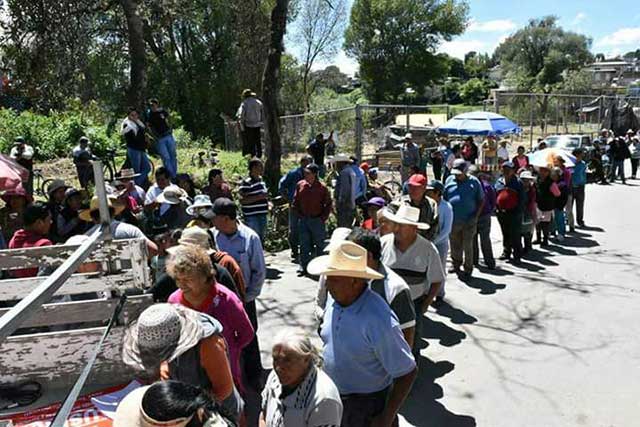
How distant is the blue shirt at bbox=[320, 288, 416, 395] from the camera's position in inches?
117

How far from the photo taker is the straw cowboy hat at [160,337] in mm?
2623

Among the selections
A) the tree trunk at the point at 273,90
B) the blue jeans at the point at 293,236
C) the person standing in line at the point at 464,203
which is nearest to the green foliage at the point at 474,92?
the tree trunk at the point at 273,90

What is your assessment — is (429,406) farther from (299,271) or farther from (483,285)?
(299,271)

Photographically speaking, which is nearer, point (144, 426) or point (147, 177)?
point (144, 426)

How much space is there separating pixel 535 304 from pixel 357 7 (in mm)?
57557

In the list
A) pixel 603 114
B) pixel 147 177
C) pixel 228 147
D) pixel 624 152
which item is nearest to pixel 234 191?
pixel 147 177

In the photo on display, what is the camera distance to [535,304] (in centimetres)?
724

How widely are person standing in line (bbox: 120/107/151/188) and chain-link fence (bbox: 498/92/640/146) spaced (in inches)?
623

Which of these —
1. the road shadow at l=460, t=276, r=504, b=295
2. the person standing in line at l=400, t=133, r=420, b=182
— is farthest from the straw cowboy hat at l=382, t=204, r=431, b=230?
the person standing in line at l=400, t=133, r=420, b=182

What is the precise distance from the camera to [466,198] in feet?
25.9

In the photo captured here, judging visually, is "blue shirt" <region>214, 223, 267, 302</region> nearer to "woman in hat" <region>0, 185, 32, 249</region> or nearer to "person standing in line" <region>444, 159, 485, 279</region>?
"woman in hat" <region>0, 185, 32, 249</region>

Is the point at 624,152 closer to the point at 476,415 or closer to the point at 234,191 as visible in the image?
the point at 234,191

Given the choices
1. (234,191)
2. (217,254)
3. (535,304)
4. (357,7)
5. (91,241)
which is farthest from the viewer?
(357,7)

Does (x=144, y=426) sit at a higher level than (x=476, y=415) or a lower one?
higher
